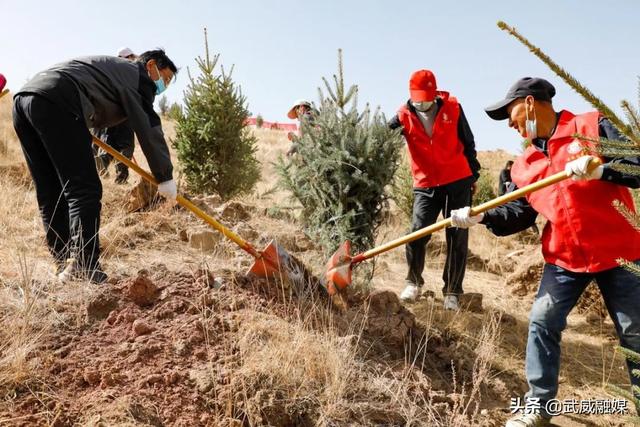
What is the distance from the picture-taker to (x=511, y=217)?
320cm

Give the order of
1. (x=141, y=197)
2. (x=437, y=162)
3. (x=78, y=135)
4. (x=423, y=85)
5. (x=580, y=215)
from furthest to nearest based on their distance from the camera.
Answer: (x=141, y=197) → (x=437, y=162) → (x=423, y=85) → (x=78, y=135) → (x=580, y=215)

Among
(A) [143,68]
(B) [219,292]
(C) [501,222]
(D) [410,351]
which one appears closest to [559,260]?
(C) [501,222]

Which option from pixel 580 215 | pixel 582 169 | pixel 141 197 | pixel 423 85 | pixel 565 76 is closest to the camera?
pixel 565 76

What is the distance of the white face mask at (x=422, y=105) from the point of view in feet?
15.0

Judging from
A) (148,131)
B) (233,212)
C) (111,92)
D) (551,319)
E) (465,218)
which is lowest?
(233,212)

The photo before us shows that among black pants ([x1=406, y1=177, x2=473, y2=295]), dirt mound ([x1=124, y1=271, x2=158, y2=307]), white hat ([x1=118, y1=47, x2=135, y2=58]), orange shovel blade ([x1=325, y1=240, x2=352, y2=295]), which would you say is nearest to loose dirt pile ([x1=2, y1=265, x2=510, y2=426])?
dirt mound ([x1=124, y1=271, x2=158, y2=307])

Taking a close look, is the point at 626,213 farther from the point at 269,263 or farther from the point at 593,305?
the point at 593,305

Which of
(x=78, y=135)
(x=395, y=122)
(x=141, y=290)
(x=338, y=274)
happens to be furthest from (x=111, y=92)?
(x=395, y=122)

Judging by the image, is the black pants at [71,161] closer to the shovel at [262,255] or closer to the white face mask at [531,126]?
the shovel at [262,255]

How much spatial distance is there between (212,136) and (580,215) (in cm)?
562

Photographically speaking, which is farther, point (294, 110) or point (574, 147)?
point (294, 110)

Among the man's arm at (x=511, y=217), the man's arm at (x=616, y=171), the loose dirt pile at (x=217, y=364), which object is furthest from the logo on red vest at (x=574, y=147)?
the loose dirt pile at (x=217, y=364)

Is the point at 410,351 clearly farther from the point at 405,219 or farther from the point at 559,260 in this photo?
the point at 405,219

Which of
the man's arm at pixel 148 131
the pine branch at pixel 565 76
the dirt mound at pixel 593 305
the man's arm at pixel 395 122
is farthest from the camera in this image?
the dirt mound at pixel 593 305
